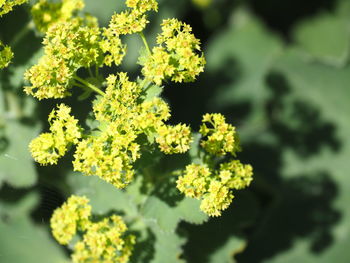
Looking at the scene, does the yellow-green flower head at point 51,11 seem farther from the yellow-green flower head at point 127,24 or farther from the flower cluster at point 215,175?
the flower cluster at point 215,175

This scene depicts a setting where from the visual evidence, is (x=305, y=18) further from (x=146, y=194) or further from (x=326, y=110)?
(x=146, y=194)

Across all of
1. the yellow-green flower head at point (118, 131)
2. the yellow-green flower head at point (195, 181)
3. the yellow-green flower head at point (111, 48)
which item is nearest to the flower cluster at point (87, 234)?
the yellow-green flower head at point (118, 131)

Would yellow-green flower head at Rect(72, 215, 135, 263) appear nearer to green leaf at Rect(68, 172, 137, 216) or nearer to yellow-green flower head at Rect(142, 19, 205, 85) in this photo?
green leaf at Rect(68, 172, 137, 216)

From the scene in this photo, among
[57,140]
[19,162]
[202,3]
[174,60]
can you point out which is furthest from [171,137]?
[202,3]

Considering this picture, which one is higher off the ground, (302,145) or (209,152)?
(302,145)

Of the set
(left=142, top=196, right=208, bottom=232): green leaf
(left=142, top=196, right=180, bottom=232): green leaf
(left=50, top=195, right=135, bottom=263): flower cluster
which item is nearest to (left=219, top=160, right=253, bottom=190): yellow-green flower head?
(left=142, top=196, right=208, bottom=232): green leaf

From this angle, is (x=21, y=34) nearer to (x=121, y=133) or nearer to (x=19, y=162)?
(x=19, y=162)

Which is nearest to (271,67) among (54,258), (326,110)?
(326,110)
